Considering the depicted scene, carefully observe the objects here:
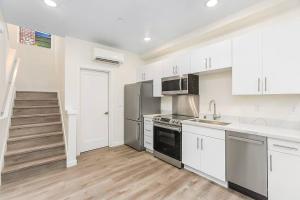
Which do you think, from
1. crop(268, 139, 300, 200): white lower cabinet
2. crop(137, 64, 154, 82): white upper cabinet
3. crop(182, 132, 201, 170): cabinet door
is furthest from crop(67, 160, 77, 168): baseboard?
crop(268, 139, 300, 200): white lower cabinet

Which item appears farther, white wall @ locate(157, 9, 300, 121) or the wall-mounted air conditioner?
the wall-mounted air conditioner

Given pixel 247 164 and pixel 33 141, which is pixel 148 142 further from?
pixel 33 141

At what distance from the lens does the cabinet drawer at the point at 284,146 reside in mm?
1678

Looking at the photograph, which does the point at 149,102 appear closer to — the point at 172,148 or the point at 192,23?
the point at 172,148

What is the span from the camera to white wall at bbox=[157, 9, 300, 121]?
2.20m

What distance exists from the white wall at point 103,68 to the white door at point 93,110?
0.17m

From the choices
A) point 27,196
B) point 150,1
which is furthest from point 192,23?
point 27,196

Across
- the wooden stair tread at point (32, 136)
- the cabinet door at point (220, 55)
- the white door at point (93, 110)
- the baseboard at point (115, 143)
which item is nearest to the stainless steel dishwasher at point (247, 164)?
the cabinet door at point (220, 55)

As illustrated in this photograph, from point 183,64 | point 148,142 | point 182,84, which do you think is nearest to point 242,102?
point 182,84

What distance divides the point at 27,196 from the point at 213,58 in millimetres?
3628

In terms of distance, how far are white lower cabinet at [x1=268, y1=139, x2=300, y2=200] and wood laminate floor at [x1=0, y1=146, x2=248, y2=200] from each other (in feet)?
1.51

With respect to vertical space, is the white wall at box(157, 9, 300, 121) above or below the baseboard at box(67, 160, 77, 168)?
above

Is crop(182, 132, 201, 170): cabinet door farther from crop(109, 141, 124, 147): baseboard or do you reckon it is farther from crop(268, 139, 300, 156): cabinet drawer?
crop(109, 141, 124, 147): baseboard

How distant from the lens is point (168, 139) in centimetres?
321
